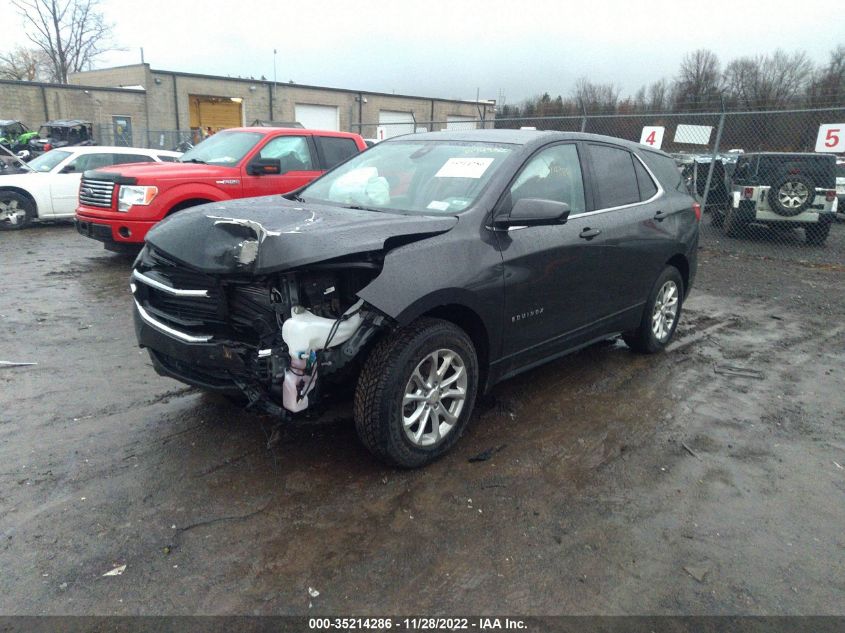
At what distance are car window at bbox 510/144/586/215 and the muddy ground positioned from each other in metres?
1.44

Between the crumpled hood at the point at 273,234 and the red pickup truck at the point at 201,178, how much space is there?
4.25 meters

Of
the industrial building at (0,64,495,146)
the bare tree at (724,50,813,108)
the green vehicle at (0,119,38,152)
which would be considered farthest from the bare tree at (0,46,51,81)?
the bare tree at (724,50,813,108)

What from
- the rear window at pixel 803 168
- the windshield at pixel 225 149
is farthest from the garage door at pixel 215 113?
the rear window at pixel 803 168

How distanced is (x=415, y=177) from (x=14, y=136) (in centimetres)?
2576

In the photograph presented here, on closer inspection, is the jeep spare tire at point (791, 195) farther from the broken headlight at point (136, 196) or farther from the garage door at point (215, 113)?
the garage door at point (215, 113)

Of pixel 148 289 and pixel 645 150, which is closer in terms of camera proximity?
pixel 148 289

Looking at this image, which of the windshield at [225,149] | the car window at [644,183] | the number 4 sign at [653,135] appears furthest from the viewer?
the number 4 sign at [653,135]

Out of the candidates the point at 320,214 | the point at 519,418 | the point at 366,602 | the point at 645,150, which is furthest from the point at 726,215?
the point at 366,602

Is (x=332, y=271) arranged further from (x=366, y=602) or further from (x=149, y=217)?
(x=149, y=217)

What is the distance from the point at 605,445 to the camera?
3.82 metres

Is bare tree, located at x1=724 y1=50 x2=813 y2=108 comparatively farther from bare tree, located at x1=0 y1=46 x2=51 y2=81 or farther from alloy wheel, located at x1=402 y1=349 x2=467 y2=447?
bare tree, located at x1=0 y1=46 x2=51 y2=81

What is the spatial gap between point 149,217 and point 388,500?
5.82 m

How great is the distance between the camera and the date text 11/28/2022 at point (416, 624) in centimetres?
233

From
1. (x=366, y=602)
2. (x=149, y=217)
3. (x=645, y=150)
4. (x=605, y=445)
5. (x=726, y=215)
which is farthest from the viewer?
(x=726, y=215)
